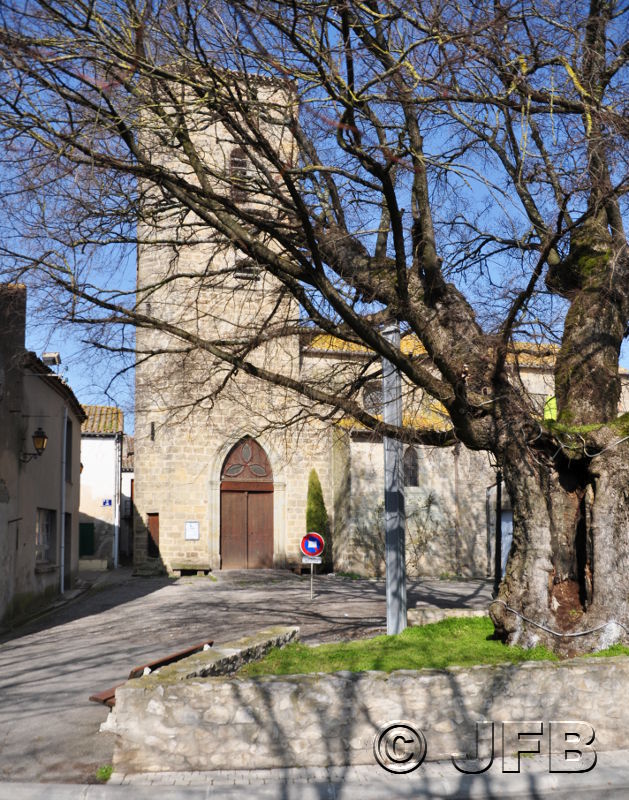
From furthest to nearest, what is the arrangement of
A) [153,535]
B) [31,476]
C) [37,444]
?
[153,535] < [31,476] < [37,444]

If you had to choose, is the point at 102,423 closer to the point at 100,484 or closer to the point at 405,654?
the point at 100,484

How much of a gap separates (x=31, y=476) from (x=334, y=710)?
1120cm

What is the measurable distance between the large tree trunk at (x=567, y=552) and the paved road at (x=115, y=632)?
361 cm

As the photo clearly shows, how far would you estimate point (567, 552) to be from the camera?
8867 mm

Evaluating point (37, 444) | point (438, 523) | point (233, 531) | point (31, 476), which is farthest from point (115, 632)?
point (438, 523)

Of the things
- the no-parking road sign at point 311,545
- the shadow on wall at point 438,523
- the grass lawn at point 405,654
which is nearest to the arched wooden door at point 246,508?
the shadow on wall at point 438,523

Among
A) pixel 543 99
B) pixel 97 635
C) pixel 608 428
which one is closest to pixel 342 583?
pixel 97 635

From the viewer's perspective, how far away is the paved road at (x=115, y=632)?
6.83 metres

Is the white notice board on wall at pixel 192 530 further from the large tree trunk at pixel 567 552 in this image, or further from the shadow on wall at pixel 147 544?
the large tree trunk at pixel 567 552

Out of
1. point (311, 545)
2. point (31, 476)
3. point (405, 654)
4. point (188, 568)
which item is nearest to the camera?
point (405, 654)

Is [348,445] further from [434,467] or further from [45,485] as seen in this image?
[45,485]

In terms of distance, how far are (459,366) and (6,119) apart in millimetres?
4985

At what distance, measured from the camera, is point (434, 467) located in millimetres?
25312

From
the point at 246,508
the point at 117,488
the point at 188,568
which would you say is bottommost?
the point at 188,568
